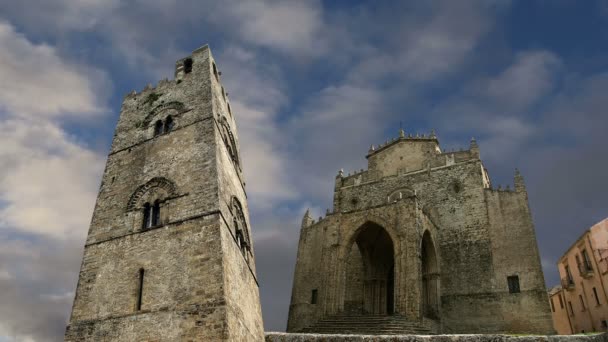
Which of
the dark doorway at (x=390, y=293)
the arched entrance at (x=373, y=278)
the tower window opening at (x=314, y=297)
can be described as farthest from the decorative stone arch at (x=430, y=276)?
the tower window opening at (x=314, y=297)

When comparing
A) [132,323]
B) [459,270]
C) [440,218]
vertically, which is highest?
[440,218]

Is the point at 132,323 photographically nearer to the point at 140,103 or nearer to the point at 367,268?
the point at 140,103

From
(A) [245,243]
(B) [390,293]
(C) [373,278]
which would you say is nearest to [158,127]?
(A) [245,243]

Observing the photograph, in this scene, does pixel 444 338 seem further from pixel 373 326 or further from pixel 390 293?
pixel 390 293

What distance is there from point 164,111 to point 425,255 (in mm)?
14692

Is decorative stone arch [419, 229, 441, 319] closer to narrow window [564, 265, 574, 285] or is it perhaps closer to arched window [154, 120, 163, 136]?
narrow window [564, 265, 574, 285]

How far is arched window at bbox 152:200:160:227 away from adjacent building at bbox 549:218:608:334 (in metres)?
19.2

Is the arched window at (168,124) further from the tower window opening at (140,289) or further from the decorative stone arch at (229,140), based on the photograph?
the tower window opening at (140,289)

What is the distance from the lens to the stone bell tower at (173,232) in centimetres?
1463

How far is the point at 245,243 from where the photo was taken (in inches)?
739

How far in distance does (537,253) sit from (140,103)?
Answer: 2017 cm

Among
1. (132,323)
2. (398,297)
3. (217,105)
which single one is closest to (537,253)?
(398,297)

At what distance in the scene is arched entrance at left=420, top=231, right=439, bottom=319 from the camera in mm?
24656

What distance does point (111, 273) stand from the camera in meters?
16.5
